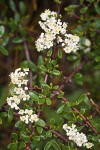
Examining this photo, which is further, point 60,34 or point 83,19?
point 83,19

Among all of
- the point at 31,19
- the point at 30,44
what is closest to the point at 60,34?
the point at 30,44

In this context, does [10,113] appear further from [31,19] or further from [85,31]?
[31,19]

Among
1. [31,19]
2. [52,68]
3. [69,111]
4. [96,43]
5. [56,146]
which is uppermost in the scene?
[31,19]

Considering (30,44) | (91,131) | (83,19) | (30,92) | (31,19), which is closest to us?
(30,92)

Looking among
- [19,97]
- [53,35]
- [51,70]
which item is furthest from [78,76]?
[19,97]

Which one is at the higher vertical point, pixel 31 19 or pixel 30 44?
pixel 31 19

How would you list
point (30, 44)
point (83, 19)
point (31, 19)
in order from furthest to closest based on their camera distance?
point (31, 19), point (30, 44), point (83, 19)

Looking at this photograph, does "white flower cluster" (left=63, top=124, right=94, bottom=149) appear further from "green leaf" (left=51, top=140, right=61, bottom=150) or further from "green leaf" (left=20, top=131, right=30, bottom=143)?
"green leaf" (left=20, top=131, right=30, bottom=143)

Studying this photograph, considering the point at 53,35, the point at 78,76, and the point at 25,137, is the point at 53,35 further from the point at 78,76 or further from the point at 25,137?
the point at 25,137
